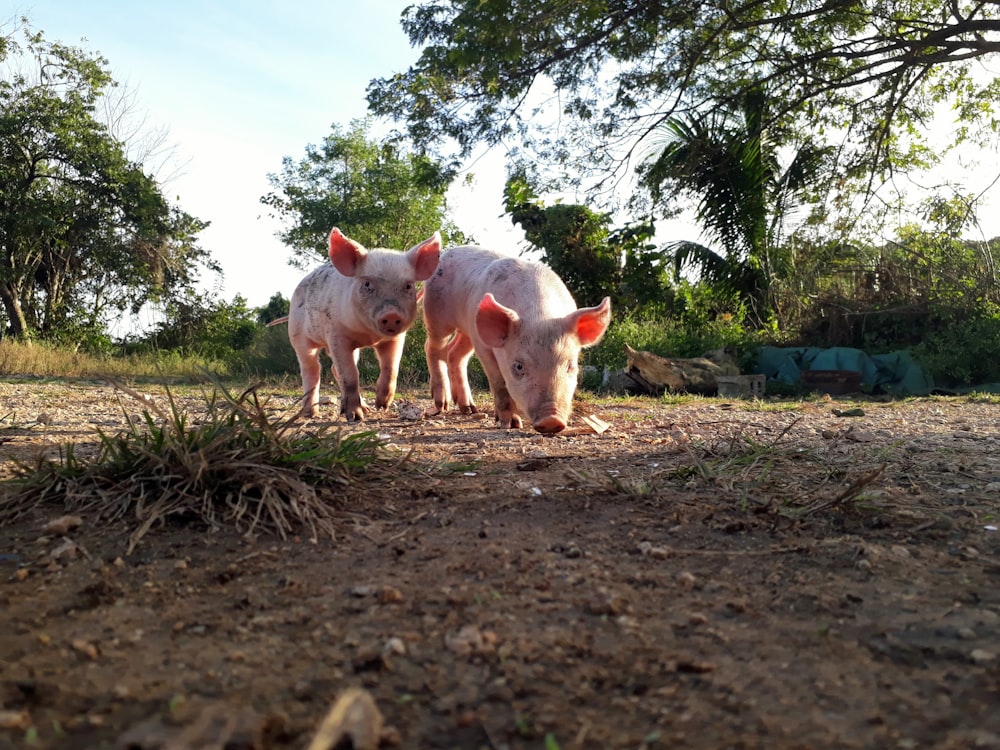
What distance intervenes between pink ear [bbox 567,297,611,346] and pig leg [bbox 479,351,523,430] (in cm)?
83

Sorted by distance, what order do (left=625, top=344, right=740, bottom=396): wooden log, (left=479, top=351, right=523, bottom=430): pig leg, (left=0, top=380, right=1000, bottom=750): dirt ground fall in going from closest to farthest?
(left=0, top=380, right=1000, bottom=750): dirt ground < (left=479, top=351, right=523, bottom=430): pig leg < (left=625, top=344, right=740, bottom=396): wooden log

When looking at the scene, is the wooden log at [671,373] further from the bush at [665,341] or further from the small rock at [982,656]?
the small rock at [982,656]

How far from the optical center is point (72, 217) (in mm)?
20812

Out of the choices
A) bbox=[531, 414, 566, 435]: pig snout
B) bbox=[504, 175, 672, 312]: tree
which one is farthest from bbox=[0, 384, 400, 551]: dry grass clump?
bbox=[504, 175, 672, 312]: tree

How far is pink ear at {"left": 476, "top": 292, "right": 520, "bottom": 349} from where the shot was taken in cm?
484

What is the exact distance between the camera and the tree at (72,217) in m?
20.5

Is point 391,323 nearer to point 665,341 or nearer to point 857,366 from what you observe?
point 665,341

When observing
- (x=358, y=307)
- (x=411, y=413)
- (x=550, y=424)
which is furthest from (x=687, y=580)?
(x=358, y=307)

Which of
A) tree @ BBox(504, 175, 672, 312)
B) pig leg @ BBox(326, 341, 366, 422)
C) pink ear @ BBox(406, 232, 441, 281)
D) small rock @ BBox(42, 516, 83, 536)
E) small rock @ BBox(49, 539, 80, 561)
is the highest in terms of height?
tree @ BBox(504, 175, 672, 312)

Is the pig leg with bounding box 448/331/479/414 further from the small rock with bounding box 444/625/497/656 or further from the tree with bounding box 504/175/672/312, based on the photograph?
the tree with bounding box 504/175/672/312

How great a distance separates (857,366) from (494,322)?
390 inches

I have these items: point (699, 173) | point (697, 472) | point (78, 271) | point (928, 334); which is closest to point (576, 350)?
point (697, 472)

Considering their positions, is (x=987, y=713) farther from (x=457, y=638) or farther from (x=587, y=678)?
(x=457, y=638)

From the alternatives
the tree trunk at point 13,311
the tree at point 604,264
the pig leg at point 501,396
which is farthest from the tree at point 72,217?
the pig leg at point 501,396
